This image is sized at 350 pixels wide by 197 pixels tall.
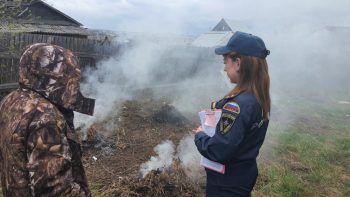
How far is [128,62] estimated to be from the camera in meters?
11.7

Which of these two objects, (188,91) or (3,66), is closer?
(3,66)

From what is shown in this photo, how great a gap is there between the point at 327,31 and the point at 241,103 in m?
19.1

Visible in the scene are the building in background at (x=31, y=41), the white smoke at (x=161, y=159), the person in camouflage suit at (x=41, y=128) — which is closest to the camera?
the person in camouflage suit at (x=41, y=128)

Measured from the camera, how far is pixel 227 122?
2.26 m

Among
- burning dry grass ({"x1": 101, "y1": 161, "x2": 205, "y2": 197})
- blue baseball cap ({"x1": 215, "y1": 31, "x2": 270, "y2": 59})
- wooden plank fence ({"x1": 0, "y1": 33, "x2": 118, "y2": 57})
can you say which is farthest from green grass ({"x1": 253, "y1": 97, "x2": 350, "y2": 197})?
wooden plank fence ({"x1": 0, "y1": 33, "x2": 118, "y2": 57})

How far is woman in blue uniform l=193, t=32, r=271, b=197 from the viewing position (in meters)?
2.25

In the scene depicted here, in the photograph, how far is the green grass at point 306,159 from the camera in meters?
5.11

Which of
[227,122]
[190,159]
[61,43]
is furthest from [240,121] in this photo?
[61,43]

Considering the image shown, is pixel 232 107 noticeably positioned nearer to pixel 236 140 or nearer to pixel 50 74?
pixel 236 140

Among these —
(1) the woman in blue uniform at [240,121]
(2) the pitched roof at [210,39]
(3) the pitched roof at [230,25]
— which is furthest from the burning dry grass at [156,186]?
(3) the pitched roof at [230,25]

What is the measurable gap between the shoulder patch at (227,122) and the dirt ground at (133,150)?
99.4 inches

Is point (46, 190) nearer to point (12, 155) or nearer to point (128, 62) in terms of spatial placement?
point (12, 155)

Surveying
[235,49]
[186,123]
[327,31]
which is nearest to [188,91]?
[186,123]

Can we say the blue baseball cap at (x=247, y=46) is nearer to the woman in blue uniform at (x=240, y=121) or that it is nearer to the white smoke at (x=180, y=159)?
the woman in blue uniform at (x=240, y=121)
